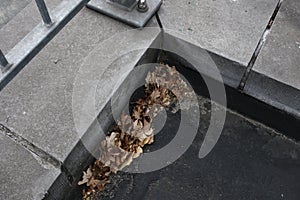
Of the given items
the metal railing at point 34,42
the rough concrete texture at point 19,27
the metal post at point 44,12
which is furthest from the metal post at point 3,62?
the rough concrete texture at point 19,27

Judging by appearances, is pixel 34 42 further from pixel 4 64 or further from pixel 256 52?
pixel 256 52

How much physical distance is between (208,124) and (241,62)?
0.51m

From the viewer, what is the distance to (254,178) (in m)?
2.42

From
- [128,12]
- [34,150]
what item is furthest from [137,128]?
[128,12]

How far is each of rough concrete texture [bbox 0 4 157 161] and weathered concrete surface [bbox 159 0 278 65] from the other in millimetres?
265

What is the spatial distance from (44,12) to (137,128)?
1.02 metres

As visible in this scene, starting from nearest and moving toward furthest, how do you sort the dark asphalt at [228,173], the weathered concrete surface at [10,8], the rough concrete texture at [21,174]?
the rough concrete texture at [21,174] < the dark asphalt at [228,173] < the weathered concrete surface at [10,8]

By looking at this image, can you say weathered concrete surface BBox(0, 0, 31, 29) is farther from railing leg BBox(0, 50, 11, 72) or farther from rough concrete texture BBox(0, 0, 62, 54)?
railing leg BBox(0, 50, 11, 72)

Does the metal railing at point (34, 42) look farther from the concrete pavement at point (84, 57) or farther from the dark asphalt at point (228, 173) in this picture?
the dark asphalt at point (228, 173)

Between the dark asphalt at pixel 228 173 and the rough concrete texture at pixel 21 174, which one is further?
the dark asphalt at pixel 228 173

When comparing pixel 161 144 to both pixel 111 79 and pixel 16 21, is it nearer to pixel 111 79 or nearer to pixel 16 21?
pixel 111 79

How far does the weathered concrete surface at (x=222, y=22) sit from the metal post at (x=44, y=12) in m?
0.93

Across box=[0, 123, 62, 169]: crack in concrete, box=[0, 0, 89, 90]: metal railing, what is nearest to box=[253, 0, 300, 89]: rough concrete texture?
box=[0, 0, 89, 90]: metal railing

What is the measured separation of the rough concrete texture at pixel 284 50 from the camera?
2.38 m
